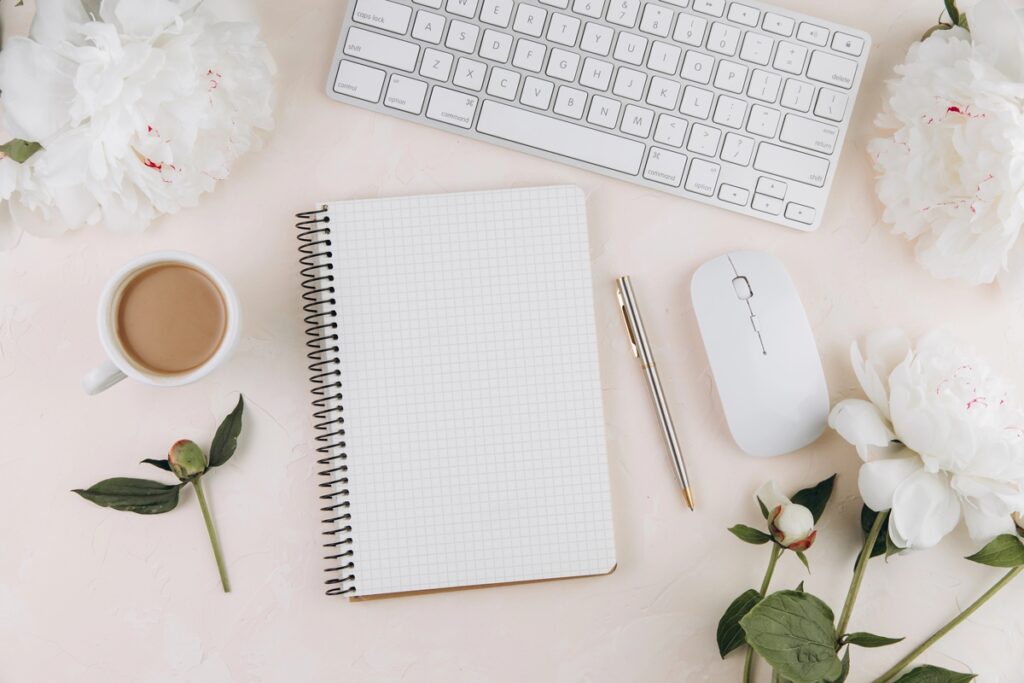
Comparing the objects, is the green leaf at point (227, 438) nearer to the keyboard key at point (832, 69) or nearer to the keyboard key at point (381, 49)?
the keyboard key at point (381, 49)

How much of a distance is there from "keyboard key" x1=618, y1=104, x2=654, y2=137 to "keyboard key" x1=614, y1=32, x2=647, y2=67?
37mm

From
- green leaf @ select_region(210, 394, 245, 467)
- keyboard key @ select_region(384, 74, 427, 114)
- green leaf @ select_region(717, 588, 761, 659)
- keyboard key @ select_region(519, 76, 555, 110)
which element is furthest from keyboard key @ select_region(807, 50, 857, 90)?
green leaf @ select_region(210, 394, 245, 467)

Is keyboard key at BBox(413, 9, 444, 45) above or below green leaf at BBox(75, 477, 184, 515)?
above

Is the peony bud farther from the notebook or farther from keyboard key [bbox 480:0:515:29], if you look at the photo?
keyboard key [bbox 480:0:515:29]

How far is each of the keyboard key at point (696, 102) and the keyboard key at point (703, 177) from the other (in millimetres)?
38

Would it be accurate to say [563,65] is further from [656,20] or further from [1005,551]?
[1005,551]

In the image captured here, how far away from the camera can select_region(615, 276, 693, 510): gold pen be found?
62 cm

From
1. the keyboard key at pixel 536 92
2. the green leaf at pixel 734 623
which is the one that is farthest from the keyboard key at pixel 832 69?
the green leaf at pixel 734 623

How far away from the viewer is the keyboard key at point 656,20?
2.05 ft

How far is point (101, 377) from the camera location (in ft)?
1.74

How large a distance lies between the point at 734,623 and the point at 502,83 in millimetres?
470

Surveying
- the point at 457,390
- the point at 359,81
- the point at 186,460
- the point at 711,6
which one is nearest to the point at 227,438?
the point at 186,460

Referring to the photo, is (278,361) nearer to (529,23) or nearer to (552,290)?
(552,290)

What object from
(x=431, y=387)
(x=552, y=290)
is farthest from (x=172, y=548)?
(x=552, y=290)
